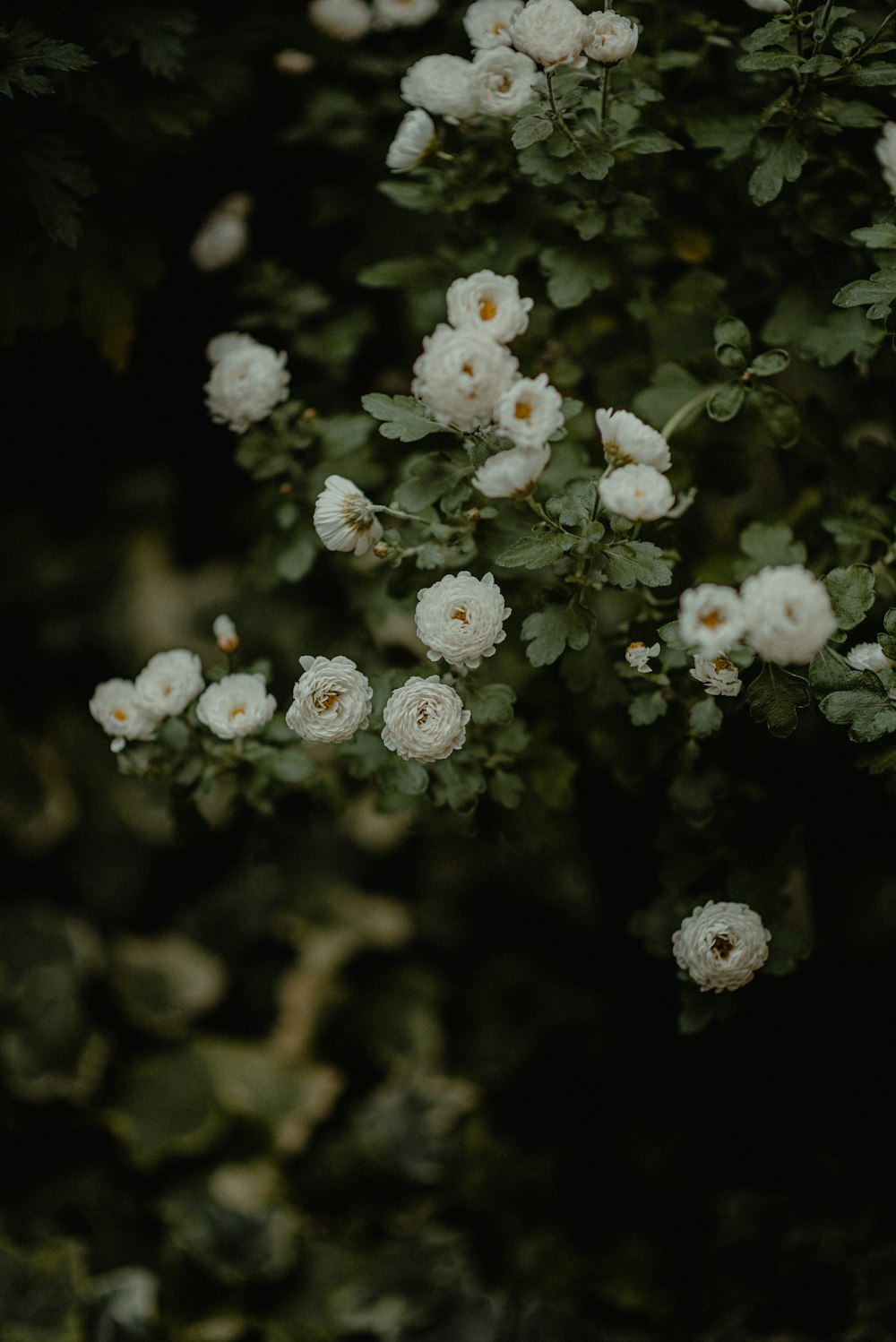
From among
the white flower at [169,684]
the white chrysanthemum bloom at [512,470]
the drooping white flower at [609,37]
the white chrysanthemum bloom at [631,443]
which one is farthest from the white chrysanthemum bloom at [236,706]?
the drooping white flower at [609,37]

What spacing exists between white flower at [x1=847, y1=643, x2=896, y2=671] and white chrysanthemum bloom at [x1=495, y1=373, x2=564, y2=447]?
39 centimetres

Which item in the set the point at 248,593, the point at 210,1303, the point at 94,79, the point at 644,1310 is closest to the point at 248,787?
the point at 248,593

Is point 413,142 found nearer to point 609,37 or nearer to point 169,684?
point 609,37

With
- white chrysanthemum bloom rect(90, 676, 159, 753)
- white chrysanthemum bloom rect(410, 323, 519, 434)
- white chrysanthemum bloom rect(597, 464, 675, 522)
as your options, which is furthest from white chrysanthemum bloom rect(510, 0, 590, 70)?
white chrysanthemum bloom rect(90, 676, 159, 753)

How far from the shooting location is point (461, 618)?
100cm

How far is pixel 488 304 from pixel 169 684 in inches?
21.6

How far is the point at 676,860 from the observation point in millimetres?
1235

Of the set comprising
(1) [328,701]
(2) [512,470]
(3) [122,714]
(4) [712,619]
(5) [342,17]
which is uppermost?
(5) [342,17]

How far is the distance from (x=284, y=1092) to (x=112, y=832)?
64 cm

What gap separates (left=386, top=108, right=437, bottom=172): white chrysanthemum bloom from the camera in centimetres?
113

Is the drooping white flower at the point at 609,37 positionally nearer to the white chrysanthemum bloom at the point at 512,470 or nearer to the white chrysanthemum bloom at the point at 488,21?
the white chrysanthemum bloom at the point at 488,21

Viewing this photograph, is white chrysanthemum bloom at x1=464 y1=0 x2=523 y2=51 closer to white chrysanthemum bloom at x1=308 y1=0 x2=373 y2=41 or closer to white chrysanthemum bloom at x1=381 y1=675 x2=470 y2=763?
white chrysanthemum bloom at x1=308 y1=0 x2=373 y2=41

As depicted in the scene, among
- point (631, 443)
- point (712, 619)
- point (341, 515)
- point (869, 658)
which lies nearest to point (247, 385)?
point (341, 515)

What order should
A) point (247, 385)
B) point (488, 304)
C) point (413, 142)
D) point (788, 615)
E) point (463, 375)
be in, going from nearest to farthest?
point (788, 615)
point (463, 375)
point (488, 304)
point (413, 142)
point (247, 385)
